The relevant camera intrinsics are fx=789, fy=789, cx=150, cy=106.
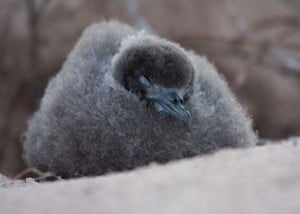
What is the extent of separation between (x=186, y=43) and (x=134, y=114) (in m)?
3.22

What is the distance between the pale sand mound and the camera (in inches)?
85.0

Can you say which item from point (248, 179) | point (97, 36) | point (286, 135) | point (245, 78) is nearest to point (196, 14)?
point (245, 78)

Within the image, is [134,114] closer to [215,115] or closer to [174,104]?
[174,104]

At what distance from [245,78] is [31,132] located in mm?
3147

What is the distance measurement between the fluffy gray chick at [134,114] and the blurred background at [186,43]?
2384 millimetres

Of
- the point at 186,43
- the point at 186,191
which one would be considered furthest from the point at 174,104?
the point at 186,43

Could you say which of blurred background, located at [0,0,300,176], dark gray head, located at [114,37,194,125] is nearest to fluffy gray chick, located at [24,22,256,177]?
dark gray head, located at [114,37,194,125]

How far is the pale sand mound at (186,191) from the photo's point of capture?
2.16 metres

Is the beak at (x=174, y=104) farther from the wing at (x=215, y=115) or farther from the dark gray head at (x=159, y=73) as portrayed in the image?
the wing at (x=215, y=115)

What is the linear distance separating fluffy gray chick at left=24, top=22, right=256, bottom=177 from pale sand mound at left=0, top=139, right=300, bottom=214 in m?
0.94

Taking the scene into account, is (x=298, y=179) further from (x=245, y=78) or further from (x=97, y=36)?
(x=245, y=78)

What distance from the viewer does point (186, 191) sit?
2260mm

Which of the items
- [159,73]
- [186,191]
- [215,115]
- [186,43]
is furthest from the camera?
[186,43]

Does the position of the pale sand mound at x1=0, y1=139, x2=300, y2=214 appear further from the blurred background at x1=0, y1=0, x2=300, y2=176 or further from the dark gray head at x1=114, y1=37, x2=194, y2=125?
the blurred background at x1=0, y1=0, x2=300, y2=176
